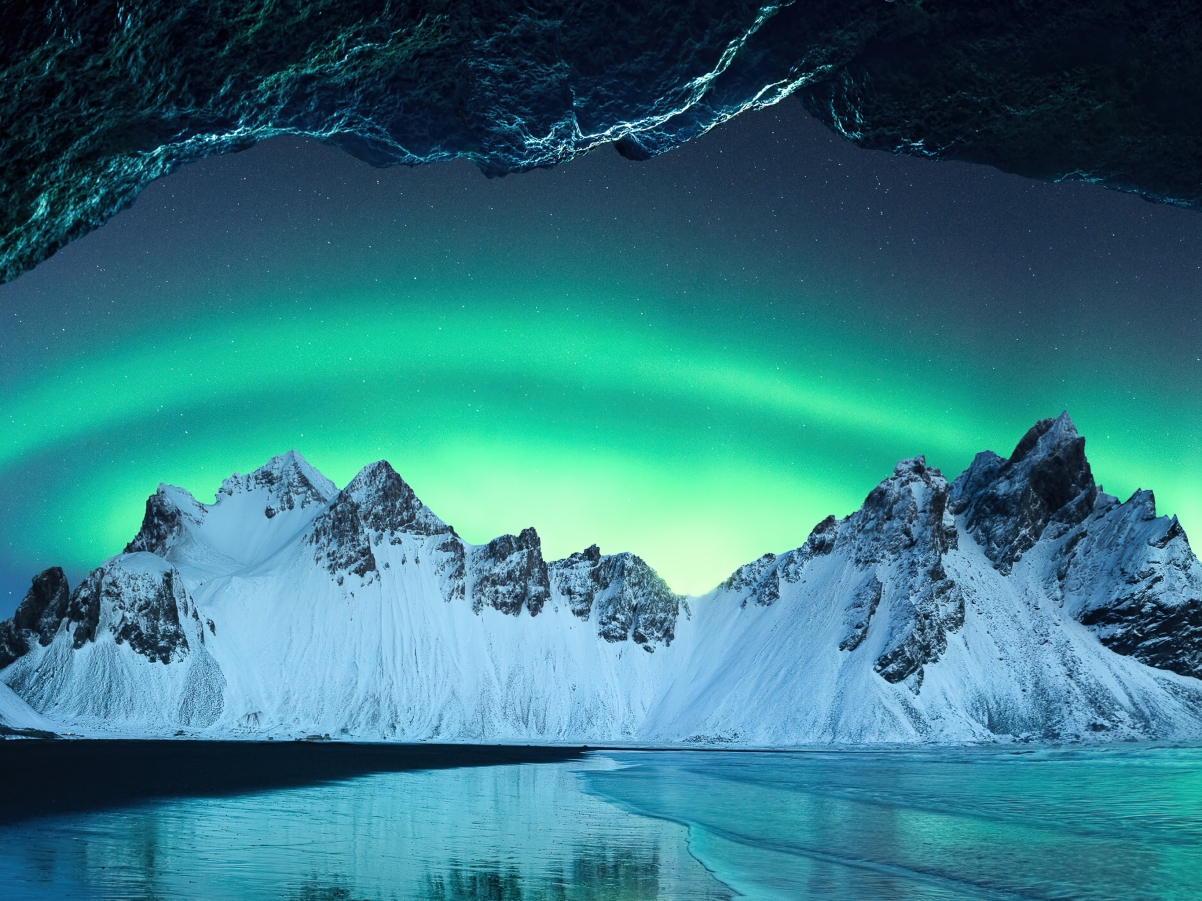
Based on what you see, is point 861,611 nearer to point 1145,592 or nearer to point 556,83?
point 1145,592

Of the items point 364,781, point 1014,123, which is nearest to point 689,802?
point 364,781

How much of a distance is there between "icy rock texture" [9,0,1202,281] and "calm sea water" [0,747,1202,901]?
10.6 m

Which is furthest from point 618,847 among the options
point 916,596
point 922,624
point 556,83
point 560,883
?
point 916,596

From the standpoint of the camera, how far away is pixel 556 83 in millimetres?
14977

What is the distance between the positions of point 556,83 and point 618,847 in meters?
14.9

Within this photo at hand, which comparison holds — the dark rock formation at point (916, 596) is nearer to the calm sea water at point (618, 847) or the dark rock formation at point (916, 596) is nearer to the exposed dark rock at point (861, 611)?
the exposed dark rock at point (861, 611)

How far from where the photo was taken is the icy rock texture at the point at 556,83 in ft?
→ 38.5

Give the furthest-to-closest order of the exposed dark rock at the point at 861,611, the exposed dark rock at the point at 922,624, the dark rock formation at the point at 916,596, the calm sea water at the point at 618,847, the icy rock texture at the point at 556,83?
the exposed dark rock at the point at 861,611
the dark rock formation at the point at 916,596
the exposed dark rock at the point at 922,624
the calm sea water at the point at 618,847
the icy rock texture at the point at 556,83

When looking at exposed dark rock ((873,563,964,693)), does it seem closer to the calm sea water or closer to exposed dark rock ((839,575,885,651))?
exposed dark rock ((839,575,885,651))

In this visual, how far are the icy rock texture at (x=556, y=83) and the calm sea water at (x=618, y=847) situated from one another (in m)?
10.6

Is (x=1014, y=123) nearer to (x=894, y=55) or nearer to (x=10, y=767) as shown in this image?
(x=894, y=55)

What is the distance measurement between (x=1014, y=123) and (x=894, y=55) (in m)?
2.60

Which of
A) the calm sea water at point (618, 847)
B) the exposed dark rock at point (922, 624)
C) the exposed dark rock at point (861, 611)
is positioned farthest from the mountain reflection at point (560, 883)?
the exposed dark rock at point (861, 611)

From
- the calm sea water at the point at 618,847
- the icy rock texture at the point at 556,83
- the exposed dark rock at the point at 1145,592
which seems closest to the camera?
the icy rock texture at the point at 556,83
